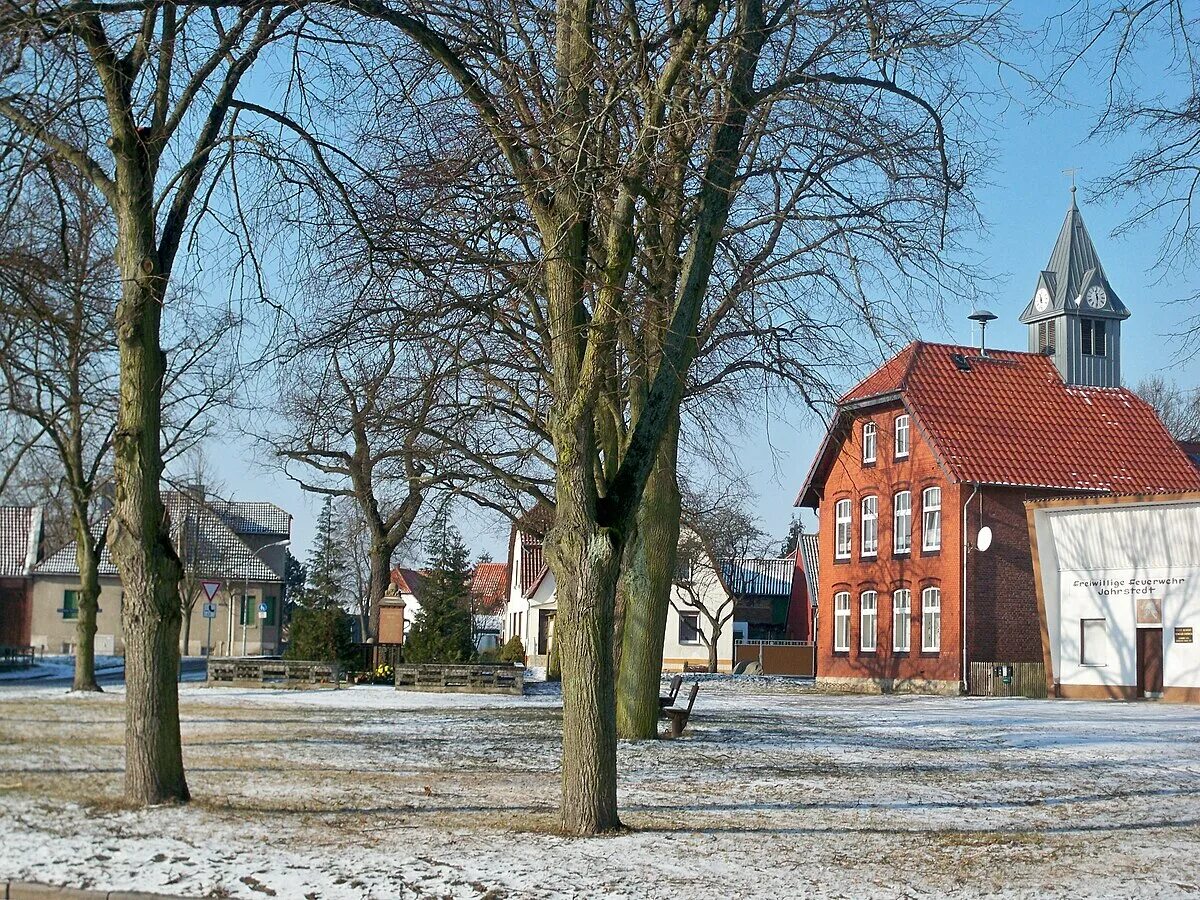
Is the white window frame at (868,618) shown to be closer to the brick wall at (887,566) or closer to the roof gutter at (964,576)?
the brick wall at (887,566)

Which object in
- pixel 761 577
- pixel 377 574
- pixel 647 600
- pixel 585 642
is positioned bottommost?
pixel 585 642

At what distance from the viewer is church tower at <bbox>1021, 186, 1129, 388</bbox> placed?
61.6 m

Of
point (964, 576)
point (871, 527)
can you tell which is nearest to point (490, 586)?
point (871, 527)

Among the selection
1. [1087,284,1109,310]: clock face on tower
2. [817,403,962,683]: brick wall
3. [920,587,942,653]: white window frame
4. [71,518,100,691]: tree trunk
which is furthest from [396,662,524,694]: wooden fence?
[1087,284,1109,310]: clock face on tower

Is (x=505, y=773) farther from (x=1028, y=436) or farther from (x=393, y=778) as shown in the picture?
(x=1028, y=436)

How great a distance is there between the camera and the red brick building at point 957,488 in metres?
43.6

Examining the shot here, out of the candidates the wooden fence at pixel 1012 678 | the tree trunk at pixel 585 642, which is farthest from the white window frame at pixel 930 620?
the tree trunk at pixel 585 642

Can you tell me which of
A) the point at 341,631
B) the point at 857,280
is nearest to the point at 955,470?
the point at 341,631

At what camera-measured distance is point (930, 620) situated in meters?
45.5

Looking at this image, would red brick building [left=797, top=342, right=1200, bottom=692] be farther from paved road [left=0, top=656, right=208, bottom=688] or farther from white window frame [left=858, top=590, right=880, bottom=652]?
paved road [left=0, top=656, right=208, bottom=688]

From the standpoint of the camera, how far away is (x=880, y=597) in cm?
4822

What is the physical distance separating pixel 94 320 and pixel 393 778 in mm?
7964

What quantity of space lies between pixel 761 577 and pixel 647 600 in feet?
229

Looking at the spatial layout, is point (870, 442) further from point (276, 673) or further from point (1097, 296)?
point (276, 673)
